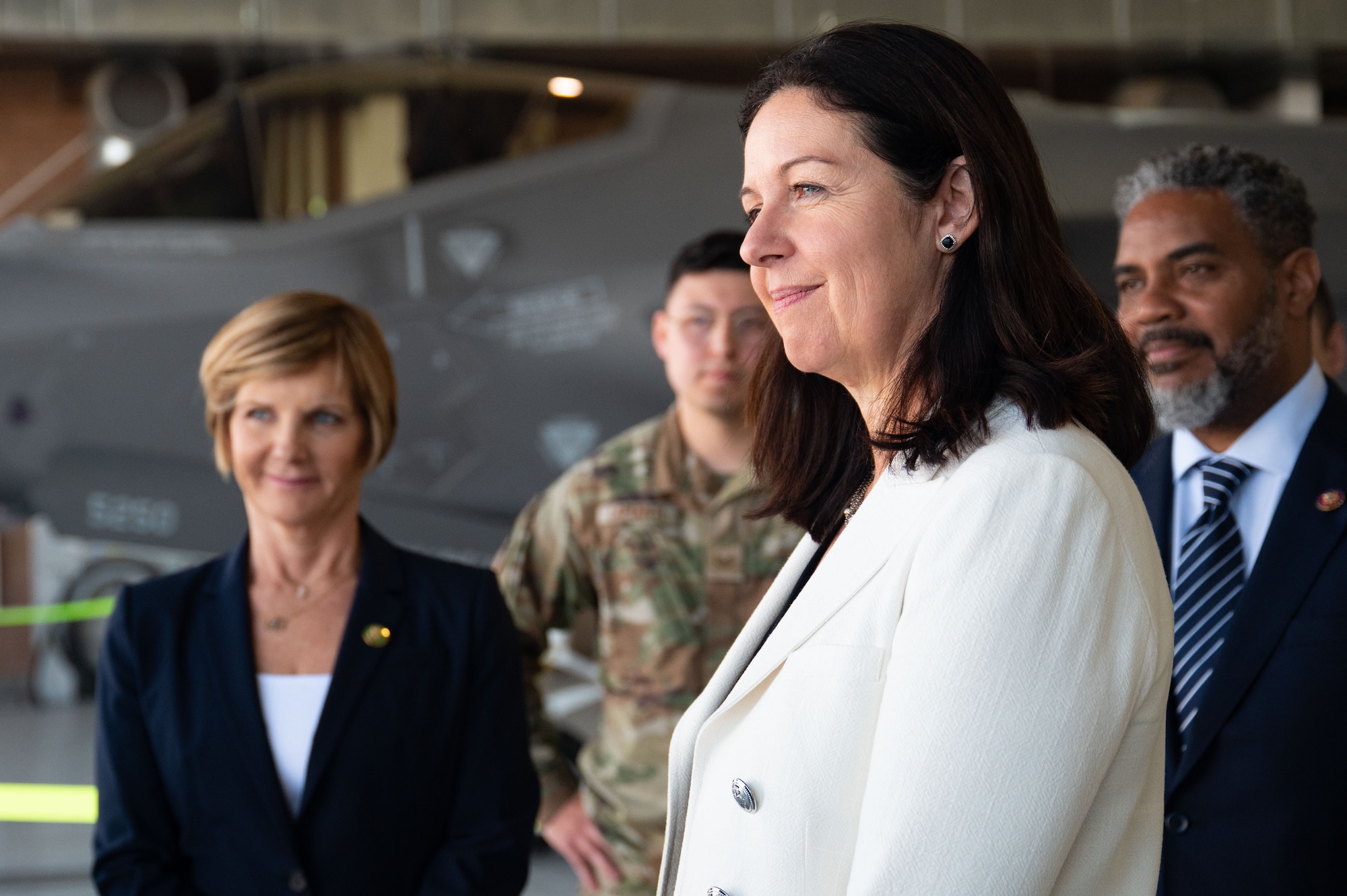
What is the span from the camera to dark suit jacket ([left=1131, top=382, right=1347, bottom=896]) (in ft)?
4.53

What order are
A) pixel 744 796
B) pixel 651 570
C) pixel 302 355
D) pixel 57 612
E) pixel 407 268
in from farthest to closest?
1. pixel 57 612
2. pixel 407 268
3. pixel 651 570
4. pixel 302 355
5. pixel 744 796

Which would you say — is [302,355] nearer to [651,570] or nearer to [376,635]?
[376,635]

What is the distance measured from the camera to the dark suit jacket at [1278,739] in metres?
1.38

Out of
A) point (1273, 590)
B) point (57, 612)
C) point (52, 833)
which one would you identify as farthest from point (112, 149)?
point (1273, 590)

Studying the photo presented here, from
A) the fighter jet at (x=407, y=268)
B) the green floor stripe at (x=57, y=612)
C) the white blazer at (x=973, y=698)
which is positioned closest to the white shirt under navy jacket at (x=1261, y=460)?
the white blazer at (x=973, y=698)

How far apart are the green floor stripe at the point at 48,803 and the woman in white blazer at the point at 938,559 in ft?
13.7

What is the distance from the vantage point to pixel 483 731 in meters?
1.66

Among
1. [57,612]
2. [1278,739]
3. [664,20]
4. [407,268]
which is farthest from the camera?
[664,20]

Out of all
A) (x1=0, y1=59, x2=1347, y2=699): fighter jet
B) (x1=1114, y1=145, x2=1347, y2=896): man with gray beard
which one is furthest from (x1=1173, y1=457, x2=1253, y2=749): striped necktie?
(x1=0, y1=59, x2=1347, y2=699): fighter jet

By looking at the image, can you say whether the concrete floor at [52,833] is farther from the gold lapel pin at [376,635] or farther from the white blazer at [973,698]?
the white blazer at [973,698]

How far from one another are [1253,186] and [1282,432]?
1.18 feet

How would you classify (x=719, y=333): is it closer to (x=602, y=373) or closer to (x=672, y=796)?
(x=672, y=796)

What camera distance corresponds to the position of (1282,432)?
1.61m

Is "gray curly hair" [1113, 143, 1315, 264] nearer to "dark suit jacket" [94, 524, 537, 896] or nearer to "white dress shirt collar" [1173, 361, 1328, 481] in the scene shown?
"white dress shirt collar" [1173, 361, 1328, 481]
